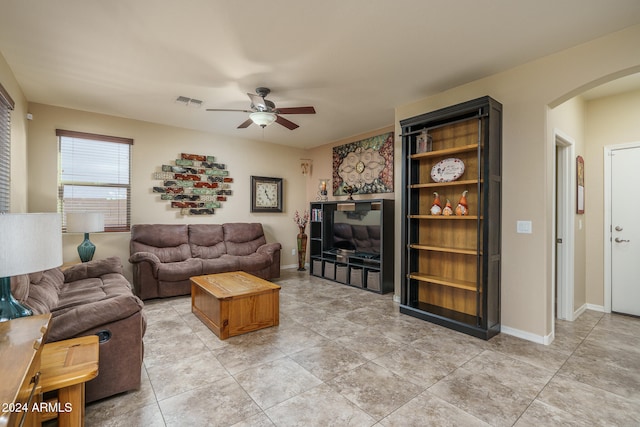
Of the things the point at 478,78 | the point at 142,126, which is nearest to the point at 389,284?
the point at 478,78

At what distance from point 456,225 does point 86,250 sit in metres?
4.64

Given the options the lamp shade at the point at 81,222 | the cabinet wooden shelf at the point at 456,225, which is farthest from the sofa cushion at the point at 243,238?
the cabinet wooden shelf at the point at 456,225

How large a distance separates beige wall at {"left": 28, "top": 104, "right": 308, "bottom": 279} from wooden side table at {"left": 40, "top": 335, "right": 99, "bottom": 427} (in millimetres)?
3365

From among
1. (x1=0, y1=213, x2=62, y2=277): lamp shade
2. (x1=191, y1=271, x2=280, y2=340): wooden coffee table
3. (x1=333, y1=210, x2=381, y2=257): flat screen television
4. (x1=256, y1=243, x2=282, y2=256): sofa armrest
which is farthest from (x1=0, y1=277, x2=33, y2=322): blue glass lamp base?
(x1=333, y1=210, x2=381, y2=257): flat screen television

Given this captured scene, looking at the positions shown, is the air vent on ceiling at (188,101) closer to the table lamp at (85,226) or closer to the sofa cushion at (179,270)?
the table lamp at (85,226)

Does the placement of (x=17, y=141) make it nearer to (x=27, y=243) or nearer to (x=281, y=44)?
(x=27, y=243)

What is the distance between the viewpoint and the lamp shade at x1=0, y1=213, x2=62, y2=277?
51.2 inches

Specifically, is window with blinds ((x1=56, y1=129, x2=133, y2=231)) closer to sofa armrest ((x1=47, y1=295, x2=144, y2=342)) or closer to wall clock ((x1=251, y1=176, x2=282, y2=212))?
wall clock ((x1=251, y1=176, x2=282, y2=212))

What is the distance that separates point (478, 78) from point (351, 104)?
4.81 ft

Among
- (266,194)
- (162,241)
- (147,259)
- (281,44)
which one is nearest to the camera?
(281,44)

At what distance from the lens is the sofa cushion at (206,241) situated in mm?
4901

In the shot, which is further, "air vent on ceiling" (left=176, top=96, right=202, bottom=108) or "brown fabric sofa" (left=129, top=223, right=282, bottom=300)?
"brown fabric sofa" (left=129, top=223, right=282, bottom=300)

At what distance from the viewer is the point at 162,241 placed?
4617 millimetres

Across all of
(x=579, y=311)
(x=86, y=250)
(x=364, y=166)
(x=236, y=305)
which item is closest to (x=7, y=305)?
(x=236, y=305)
